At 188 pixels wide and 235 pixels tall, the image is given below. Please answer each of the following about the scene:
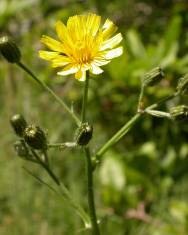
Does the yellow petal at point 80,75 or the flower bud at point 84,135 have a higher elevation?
the yellow petal at point 80,75

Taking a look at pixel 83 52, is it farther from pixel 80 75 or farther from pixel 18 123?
pixel 18 123

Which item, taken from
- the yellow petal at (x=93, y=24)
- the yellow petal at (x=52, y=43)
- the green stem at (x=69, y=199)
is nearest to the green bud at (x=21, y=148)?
the green stem at (x=69, y=199)

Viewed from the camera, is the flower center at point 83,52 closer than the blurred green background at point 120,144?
Yes

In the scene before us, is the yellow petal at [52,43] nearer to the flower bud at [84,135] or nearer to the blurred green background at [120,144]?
A: the flower bud at [84,135]

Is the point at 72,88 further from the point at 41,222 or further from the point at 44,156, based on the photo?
the point at 44,156

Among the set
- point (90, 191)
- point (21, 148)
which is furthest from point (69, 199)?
point (21, 148)

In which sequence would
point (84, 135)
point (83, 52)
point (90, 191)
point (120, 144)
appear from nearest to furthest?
point (84, 135) < point (90, 191) < point (83, 52) < point (120, 144)

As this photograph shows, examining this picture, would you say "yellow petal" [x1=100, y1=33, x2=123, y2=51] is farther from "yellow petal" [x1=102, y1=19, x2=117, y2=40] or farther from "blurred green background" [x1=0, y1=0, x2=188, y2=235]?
"blurred green background" [x1=0, y1=0, x2=188, y2=235]
